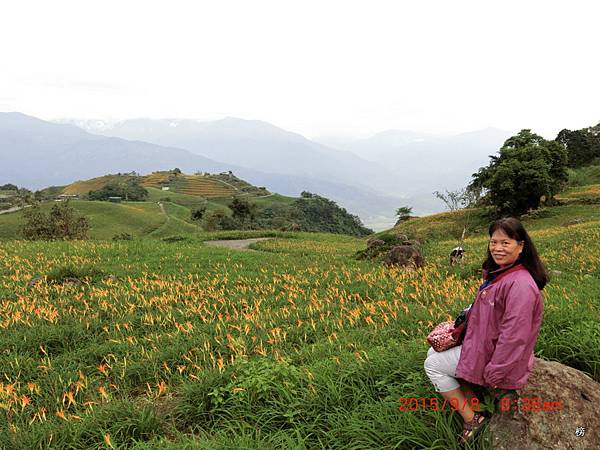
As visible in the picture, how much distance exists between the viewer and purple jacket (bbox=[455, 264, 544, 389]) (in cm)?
262

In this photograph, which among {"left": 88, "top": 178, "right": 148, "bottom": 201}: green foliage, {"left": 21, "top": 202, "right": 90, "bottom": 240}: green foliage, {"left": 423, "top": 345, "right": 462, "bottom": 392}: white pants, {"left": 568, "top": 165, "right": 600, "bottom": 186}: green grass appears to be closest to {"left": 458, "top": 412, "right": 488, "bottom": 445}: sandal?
{"left": 423, "top": 345, "right": 462, "bottom": 392}: white pants

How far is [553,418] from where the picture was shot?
278 centimetres

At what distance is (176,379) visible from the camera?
4.74m

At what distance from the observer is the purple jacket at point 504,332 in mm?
2623

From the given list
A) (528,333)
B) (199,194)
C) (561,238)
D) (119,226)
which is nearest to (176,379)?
(528,333)

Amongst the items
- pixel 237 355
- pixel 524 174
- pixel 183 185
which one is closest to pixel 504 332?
pixel 237 355

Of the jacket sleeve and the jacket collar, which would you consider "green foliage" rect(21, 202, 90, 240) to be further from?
the jacket sleeve

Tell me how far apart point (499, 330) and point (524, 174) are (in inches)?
1199

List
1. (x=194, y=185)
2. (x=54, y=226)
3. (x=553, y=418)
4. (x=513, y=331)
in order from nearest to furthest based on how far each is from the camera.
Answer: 1. (x=513, y=331)
2. (x=553, y=418)
3. (x=54, y=226)
4. (x=194, y=185)

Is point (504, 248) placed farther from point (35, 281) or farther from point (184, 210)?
point (184, 210)

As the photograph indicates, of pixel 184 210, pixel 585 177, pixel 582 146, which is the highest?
pixel 582 146

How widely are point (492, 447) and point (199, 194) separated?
138295 millimetres

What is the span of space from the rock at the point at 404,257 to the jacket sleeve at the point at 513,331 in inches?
311

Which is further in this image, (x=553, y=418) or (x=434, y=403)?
(x=434, y=403)
